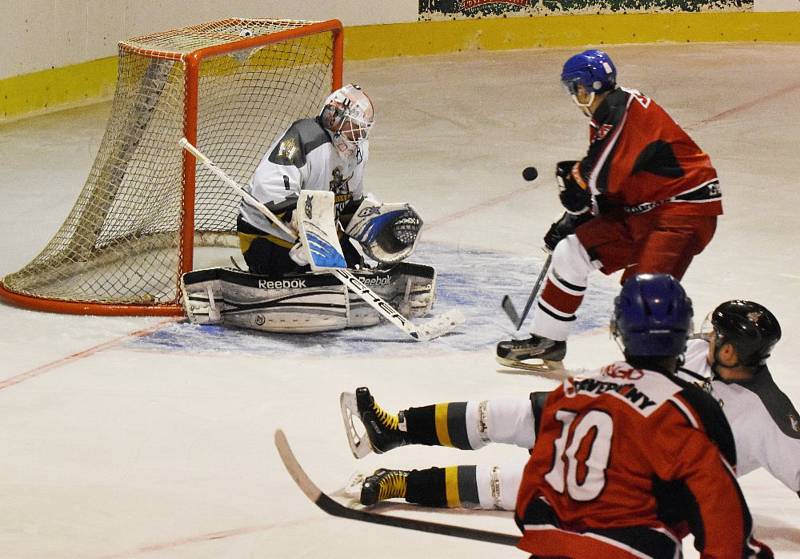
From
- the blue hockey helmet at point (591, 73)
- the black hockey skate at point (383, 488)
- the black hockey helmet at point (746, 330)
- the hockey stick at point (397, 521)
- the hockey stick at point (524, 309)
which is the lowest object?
the hockey stick at point (397, 521)

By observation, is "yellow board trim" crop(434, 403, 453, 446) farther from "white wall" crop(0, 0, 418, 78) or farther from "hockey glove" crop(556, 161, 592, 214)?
"white wall" crop(0, 0, 418, 78)

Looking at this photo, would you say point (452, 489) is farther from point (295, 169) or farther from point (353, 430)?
point (295, 169)

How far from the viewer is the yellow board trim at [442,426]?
3.01 m

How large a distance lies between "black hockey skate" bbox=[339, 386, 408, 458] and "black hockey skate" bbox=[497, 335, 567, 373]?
119 cm

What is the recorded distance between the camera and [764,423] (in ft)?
10.2

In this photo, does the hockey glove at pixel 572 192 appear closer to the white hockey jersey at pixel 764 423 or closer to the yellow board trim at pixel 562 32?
the white hockey jersey at pixel 764 423

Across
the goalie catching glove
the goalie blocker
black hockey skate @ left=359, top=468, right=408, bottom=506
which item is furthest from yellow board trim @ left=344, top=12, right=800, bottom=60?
black hockey skate @ left=359, top=468, right=408, bottom=506

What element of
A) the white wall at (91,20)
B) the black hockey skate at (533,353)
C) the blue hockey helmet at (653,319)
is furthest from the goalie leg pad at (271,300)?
the white wall at (91,20)

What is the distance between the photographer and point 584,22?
409 inches

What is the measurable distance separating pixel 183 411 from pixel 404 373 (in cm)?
76

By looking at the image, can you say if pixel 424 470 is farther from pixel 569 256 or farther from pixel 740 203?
pixel 740 203

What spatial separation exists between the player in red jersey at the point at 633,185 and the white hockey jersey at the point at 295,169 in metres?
0.97

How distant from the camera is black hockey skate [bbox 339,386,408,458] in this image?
315 cm

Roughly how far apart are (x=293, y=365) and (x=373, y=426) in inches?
49.2
